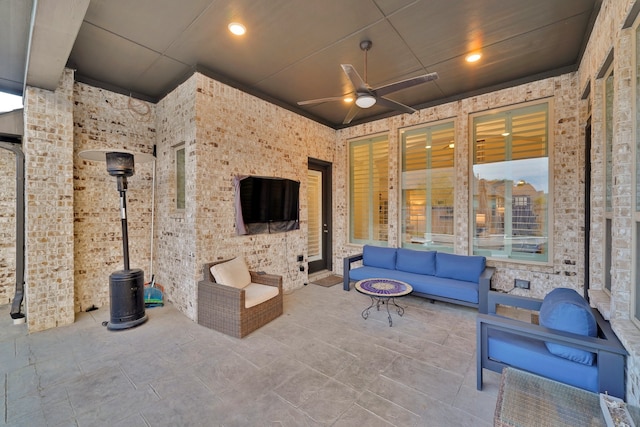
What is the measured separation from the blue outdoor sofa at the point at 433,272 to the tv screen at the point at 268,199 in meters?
1.49

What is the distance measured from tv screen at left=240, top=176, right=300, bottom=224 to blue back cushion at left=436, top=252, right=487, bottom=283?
2.64 meters

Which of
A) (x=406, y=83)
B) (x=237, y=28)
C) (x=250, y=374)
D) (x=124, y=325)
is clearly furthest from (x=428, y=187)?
(x=124, y=325)

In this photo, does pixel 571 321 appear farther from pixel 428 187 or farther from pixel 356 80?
pixel 428 187

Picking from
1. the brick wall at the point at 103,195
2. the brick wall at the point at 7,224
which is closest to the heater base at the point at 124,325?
the brick wall at the point at 103,195

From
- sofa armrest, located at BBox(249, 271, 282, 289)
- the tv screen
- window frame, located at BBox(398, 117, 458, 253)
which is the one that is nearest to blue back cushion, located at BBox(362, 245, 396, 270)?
window frame, located at BBox(398, 117, 458, 253)

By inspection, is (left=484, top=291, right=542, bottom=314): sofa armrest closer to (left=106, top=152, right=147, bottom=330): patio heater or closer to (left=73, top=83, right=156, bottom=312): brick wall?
(left=106, top=152, right=147, bottom=330): patio heater

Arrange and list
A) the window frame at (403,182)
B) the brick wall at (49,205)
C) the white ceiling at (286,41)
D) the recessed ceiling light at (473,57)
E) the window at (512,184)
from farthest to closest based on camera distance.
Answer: the window frame at (403,182), the window at (512,184), the recessed ceiling light at (473,57), the brick wall at (49,205), the white ceiling at (286,41)

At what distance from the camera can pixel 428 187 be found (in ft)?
15.5

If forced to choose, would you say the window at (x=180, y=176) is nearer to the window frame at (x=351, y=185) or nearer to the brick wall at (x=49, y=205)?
the brick wall at (x=49, y=205)

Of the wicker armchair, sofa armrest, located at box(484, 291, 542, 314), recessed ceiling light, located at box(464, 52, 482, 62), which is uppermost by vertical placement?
recessed ceiling light, located at box(464, 52, 482, 62)

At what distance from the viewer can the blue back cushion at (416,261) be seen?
430cm

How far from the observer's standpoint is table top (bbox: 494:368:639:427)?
1.32 metres

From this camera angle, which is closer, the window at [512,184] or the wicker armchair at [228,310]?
the wicker armchair at [228,310]

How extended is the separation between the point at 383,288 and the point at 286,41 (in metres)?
3.31
